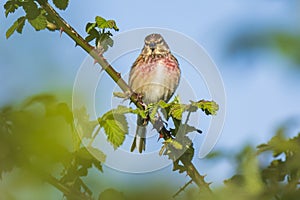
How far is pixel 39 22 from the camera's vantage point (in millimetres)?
2791

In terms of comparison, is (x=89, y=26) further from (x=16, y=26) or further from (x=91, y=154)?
(x=91, y=154)

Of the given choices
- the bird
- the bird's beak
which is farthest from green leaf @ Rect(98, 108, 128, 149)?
the bird's beak

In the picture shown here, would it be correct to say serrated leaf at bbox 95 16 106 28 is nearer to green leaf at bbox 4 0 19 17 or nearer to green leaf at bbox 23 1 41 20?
green leaf at bbox 23 1 41 20

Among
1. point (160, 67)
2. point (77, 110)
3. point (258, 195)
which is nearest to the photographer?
point (258, 195)

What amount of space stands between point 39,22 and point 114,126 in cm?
78

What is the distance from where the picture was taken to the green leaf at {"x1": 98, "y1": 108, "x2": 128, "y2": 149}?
239cm

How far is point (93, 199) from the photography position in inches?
64.2

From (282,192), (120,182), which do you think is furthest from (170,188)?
(282,192)

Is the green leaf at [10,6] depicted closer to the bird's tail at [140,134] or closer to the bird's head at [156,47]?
the bird's tail at [140,134]

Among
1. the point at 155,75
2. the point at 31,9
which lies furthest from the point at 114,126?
the point at 155,75

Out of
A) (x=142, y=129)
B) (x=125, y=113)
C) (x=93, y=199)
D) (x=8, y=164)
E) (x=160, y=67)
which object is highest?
(x=160, y=67)

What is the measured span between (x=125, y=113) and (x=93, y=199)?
1024 mm

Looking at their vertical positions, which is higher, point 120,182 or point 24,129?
point 24,129

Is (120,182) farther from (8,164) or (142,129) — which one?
(142,129)
